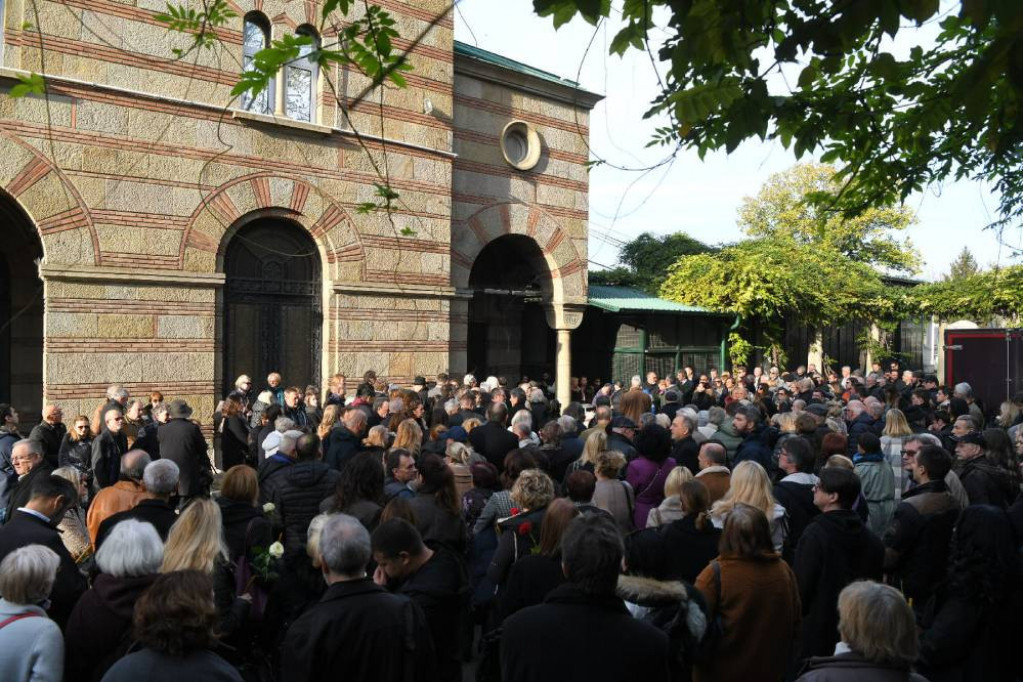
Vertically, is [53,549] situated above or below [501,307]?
below

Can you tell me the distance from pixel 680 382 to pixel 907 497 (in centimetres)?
1162

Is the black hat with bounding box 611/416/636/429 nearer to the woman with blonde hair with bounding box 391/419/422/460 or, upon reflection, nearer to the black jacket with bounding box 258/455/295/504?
the woman with blonde hair with bounding box 391/419/422/460

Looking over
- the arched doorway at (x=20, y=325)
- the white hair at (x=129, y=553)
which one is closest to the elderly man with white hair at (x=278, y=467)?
the white hair at (x=129, y=553)

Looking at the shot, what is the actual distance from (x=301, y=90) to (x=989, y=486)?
11760 millimetres

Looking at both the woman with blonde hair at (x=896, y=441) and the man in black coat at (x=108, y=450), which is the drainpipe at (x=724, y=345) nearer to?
the woman with blonde hair at (x=896, y=441)

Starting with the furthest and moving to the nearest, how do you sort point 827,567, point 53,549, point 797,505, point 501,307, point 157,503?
point 501,307 < point 797,505 < point 157,503 < point 827,567 < point 53,549

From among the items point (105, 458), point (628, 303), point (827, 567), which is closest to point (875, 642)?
point (827, 567)

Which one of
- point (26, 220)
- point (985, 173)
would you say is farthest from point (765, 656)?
point (26, 220)

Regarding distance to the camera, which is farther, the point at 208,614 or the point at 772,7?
the point at 772,7

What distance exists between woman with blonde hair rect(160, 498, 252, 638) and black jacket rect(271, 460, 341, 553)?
1.66m

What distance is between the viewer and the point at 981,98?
3.10 meters

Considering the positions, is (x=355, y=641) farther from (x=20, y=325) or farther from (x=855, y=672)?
(x=20, y=325)

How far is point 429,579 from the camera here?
3871 millimetres

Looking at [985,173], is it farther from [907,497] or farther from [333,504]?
[333,504]
